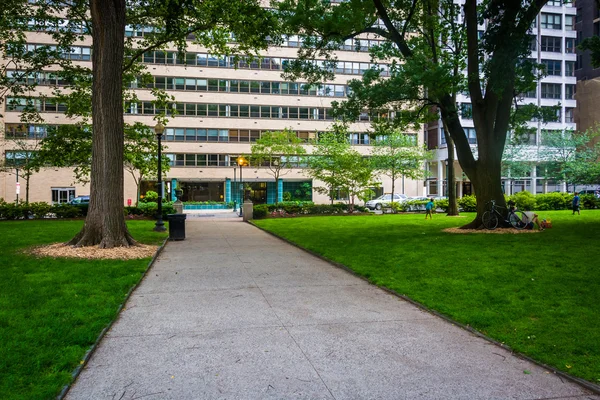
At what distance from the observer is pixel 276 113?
59.0m

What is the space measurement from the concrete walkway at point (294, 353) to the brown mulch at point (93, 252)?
13.7 feet

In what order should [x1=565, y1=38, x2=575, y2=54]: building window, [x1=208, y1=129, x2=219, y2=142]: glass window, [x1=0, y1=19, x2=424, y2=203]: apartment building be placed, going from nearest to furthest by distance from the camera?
[x1=0, y1=19, x2=424, y2=203]: apartment building, [x1=208, y1=129, x2=219, y2=142]: glass window, [x1=565, y1=38, x2=575, y2=54]: building window

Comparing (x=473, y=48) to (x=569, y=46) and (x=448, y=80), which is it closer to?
(x=448, y=80)

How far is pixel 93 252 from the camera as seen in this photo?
12328mm

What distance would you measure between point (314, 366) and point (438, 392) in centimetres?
121

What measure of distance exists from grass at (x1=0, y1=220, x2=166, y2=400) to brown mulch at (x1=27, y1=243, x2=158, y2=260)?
0.60 metres

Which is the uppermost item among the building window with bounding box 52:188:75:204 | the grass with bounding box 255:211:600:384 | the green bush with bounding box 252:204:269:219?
the building window with bounding box 52:188:75:204

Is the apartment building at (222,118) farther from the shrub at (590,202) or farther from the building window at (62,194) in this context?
the shrub at (590,202)

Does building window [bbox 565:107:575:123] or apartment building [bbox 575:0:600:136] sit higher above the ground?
apartment building [bbox 575:0:600:136]

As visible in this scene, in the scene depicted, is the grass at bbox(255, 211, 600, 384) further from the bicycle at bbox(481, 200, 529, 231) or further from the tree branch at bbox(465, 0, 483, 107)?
the tree branch at bbox(465, 0, 483, 107)

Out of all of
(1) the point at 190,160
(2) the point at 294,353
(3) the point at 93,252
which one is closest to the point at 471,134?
(1) the point at 190,160

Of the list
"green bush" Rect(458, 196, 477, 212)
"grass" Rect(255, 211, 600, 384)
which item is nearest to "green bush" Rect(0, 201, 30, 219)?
"grass" Rect(255, 211, 600, 384)

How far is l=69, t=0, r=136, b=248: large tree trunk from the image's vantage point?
13.2 m

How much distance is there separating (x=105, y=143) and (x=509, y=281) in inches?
445
